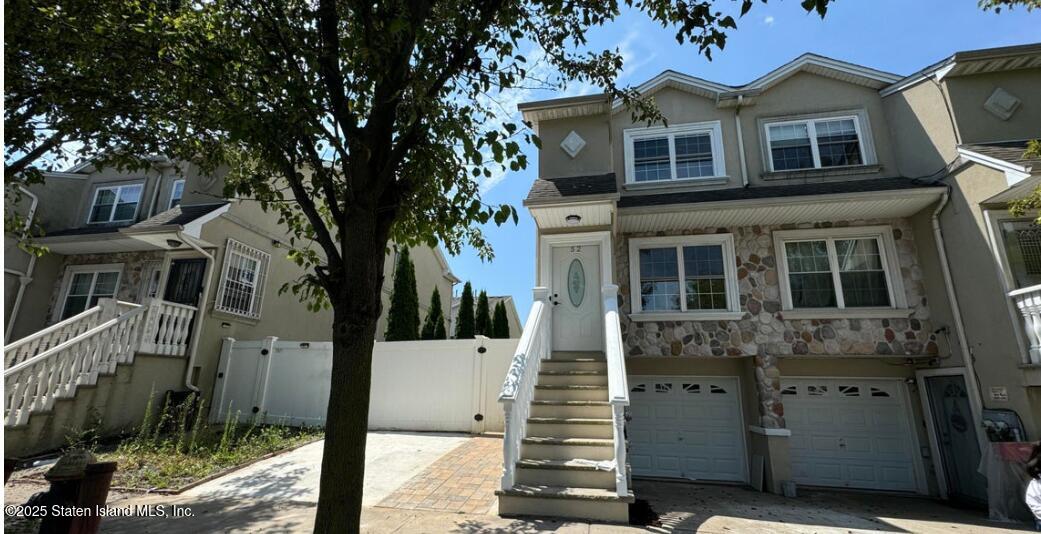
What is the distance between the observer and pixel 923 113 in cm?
841

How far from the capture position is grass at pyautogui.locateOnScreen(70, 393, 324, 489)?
606 centimetres

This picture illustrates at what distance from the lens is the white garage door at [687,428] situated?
8719 millimetres

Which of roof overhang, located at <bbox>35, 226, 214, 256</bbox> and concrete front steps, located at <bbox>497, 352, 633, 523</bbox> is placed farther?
roof overhang, located at <bbox>35, 226, 214, 256</bbox>

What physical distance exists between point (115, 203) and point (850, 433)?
58.2 ft

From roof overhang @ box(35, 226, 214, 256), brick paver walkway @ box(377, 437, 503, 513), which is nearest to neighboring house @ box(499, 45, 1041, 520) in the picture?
brick paver walkway @ box(377, 437, 503, 513)

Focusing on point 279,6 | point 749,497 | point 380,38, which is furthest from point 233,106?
point 749,497

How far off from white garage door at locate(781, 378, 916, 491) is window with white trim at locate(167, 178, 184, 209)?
1463cm

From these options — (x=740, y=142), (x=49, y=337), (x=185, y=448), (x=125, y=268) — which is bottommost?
(x=185, y=448)

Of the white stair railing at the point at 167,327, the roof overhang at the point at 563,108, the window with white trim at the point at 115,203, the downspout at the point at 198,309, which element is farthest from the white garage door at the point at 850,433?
the window with white trim at the point at 115,203

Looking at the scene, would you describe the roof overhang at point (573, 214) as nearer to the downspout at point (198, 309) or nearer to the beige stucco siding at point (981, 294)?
the beige stucco siding at point (981, 294)

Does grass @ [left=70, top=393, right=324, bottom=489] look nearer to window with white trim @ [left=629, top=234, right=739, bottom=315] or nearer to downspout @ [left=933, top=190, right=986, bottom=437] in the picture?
window with white trim @ [left=629, top=234, right=739, bottom=315]

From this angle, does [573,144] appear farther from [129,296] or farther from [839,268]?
[129,296]

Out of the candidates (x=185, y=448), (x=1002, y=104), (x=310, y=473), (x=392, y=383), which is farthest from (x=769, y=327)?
(x=185, y=448)

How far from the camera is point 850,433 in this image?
8.68 m
